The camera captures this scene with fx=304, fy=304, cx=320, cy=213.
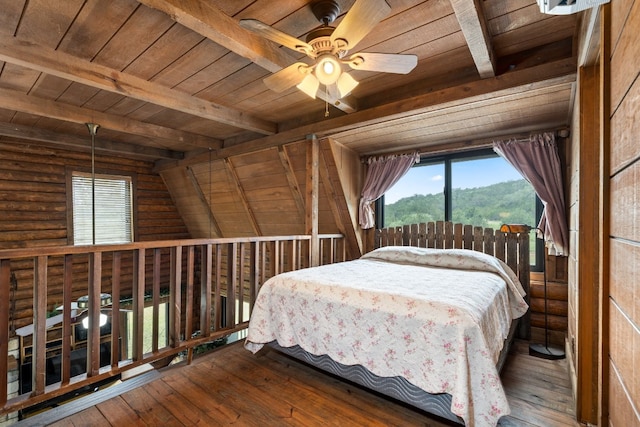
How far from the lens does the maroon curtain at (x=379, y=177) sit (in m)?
3.95

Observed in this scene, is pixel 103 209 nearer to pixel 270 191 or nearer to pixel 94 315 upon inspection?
pixel 270 191

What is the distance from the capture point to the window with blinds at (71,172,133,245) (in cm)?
495

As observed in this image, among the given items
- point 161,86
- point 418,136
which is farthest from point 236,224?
point 418,136

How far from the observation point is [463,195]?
371cm

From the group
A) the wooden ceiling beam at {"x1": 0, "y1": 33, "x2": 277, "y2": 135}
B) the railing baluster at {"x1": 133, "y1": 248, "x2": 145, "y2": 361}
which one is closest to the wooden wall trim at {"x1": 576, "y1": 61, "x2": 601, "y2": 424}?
the railing baluster at {"x1": 133, "y1": 248, "x2": 145, "y2": 361}

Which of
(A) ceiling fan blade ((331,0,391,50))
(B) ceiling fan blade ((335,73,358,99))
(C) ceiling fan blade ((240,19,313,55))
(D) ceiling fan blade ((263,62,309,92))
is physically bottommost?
(B) ceiling fan blade ((335,73,358,99))

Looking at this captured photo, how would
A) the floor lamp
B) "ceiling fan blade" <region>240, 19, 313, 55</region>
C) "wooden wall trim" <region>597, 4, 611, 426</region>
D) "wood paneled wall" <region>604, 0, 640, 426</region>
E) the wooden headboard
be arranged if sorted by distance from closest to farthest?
"wood paneled wall" <region>604, 0, 640, 426</region> → "wooden wall trim" <region>597, 4, 611, 426</region> → "ceiling fan blade" <region>240, 19, 313, 55</region> → the floor lamp → the wooden headboard

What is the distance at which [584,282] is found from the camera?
1.67 meters

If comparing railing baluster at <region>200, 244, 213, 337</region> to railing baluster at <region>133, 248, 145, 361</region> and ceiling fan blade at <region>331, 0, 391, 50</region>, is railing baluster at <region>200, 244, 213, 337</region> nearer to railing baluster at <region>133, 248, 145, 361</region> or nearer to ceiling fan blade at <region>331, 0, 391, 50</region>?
railing baluster at <region>133, 248, 145, 361</region>

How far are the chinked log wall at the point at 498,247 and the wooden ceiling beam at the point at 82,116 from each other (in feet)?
9.85

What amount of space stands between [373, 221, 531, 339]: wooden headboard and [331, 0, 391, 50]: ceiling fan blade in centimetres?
244

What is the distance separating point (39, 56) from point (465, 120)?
3.44 m

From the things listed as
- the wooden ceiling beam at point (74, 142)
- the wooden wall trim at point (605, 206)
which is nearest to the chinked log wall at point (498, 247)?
the wooden wall trim at point (605, 206)

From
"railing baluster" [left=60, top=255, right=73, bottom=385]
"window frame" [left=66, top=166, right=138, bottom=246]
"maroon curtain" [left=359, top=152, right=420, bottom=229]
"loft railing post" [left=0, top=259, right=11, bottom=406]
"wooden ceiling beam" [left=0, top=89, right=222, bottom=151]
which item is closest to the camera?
"loft railing post" [left=0, top=259, right=11, bottom=406]
